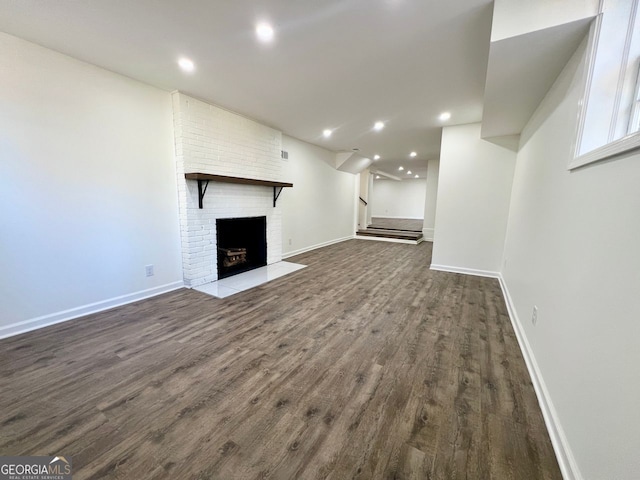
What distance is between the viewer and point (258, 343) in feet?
7.26

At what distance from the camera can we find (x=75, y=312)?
2.59m

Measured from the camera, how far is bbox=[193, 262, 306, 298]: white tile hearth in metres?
3.43

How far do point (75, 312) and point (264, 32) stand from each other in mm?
3237

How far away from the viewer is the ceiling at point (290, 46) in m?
1.74

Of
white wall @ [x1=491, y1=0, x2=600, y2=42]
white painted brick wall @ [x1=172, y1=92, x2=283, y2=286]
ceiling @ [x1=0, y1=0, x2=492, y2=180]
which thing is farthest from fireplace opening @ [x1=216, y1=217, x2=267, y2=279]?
white wall @ [x1=491, y1=0, x2=600, y2=42]

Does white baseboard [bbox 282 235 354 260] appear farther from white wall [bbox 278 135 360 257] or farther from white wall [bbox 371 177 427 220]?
white wall [bbox 371 177 427 220]

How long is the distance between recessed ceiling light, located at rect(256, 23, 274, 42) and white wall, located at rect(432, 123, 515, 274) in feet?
11.1

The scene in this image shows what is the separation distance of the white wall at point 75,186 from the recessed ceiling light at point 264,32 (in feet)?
6.04

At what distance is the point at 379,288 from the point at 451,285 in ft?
3.74

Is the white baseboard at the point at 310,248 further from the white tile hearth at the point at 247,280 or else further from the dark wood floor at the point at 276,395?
the dark wood floor at the point at 276,395

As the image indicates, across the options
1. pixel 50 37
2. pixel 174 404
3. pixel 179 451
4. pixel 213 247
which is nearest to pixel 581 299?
pixel 179 451

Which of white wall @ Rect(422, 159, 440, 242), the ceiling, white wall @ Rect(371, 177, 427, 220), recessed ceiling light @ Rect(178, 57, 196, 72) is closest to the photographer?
the ceiling

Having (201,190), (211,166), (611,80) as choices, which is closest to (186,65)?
(211,166)

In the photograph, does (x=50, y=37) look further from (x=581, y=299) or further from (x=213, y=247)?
(x=581, y=299)
